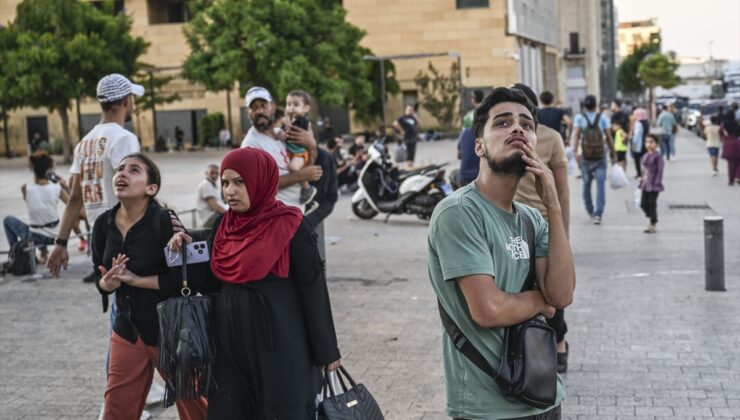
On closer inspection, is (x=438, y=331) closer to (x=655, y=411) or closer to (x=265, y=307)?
(x=655, y=411)

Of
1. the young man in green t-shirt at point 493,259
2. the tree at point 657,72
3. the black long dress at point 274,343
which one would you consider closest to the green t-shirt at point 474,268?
the young man in green t-shirt at point 493,259

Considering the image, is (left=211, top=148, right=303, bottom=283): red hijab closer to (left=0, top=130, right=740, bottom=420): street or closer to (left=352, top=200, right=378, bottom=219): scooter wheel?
(left=0, top=130, right=740, bottom=420): street

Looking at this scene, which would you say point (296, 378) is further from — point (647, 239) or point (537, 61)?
point (537, 61)

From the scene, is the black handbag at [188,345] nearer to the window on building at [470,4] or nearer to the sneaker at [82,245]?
the sneaker at [82,245]

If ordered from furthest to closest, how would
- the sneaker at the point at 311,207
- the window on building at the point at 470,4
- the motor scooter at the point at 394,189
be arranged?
the window on building at the point at 470,4 → the motor scooter at the point at 394,189 → the sneaker at the point at 311,207

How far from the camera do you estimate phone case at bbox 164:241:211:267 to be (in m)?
4.62

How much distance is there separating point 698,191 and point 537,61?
158 ft

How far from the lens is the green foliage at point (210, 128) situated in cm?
5234

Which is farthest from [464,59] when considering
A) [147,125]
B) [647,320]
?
[647,320]

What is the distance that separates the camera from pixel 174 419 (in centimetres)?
651

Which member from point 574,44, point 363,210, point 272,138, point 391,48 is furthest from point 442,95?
point 272,138

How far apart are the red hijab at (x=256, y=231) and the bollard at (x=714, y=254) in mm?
6548

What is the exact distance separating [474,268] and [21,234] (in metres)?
11.0

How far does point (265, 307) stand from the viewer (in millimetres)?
4297
